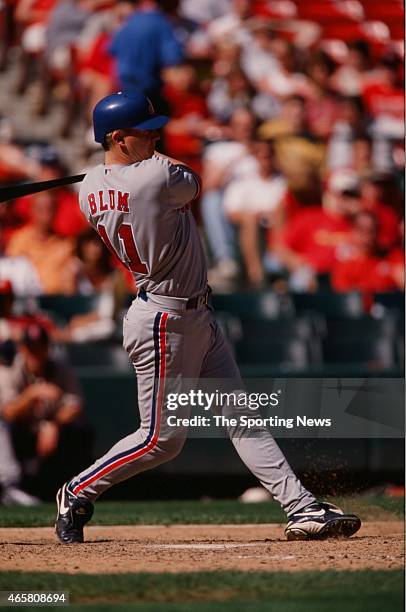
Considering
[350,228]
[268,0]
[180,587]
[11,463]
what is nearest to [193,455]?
[11,463]

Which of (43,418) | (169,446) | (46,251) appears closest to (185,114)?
(46,251)

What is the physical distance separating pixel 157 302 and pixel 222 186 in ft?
15.2

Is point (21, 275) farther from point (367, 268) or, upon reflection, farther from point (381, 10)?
point (381, 10)

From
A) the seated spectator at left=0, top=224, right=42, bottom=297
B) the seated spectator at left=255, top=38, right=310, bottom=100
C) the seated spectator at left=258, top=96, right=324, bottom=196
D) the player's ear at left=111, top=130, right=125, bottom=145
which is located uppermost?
the seated spectator at left=255, top=38, right=310, bottom=100

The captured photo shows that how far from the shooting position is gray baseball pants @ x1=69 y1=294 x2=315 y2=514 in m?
4.42

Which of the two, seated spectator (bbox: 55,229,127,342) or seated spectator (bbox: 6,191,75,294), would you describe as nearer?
seated spectator (bbox: 55,229,127,342)

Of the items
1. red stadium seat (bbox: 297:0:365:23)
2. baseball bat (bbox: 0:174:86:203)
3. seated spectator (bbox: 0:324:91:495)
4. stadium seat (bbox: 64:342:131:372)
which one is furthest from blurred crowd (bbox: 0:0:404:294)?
baseball bat (bbox: 0:174:86:203)

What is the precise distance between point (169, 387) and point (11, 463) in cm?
250

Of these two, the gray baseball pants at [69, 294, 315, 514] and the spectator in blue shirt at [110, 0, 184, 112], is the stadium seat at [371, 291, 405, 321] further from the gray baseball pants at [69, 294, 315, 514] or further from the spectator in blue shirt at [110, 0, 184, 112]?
the gray baseball pants at [69, 294, 315, 514]

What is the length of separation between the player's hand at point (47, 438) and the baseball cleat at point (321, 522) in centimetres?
259

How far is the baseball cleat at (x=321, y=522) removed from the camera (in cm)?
453

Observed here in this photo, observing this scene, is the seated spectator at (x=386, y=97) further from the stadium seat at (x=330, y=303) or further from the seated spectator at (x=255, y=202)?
A: the stadium seat at (x=330, y=303)

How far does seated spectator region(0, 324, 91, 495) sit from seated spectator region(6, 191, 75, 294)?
140 cm

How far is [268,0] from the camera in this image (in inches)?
446
